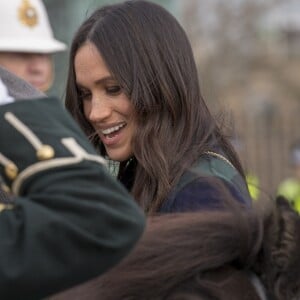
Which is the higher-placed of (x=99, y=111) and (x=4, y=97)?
(x=4, y=97)

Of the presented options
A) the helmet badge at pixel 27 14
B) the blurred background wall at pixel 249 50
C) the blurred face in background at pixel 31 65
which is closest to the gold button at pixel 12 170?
the blurred face in background at pixel 31 65

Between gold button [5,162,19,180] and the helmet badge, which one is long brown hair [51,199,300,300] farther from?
the helmet badge

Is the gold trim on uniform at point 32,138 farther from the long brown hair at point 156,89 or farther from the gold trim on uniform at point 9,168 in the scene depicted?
the long brown hair at point 156,89

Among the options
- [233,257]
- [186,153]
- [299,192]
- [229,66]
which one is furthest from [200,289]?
[229,66]

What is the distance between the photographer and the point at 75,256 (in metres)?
1.62

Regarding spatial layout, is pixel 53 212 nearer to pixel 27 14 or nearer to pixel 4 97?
pixel 4 97

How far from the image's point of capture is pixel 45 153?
1.64m

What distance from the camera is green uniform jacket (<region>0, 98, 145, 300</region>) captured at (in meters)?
1.61

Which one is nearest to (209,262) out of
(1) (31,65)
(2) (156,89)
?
(2) (156,89)

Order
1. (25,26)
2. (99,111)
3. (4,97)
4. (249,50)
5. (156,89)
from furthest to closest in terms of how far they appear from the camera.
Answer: (249,50) < (25,26) < (99,111) < (156,89) < (4,97)

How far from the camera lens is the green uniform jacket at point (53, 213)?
1.61 metres

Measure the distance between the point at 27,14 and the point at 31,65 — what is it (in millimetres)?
302

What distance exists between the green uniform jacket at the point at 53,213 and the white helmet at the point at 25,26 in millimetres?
3481

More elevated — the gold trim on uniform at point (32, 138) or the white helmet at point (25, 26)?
the gold trim on uniform at point (32, 138)
